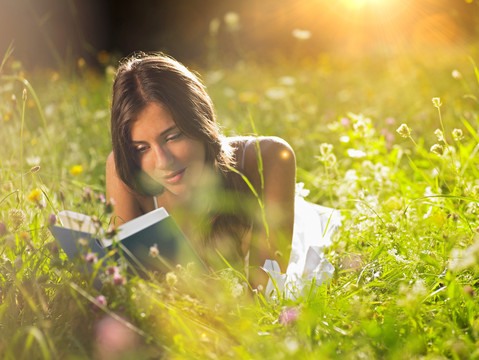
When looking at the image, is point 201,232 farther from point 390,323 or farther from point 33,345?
point 390,323

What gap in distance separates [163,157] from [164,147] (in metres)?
0.06

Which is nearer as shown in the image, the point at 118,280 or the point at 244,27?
the point at 118,280

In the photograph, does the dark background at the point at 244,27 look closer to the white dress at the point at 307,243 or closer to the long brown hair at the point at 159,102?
the white dress at the point at 307,243

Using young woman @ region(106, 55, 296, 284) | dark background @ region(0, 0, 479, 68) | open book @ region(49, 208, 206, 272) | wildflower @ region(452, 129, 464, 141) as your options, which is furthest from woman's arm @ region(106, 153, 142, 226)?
dark background @ region(0, 0, 479, 68)

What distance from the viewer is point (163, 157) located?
1765mm

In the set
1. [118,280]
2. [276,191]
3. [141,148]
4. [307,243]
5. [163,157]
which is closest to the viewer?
[118,280]

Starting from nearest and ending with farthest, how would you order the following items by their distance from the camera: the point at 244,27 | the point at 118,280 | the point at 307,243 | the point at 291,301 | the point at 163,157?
the point at 118,280
the point at 291,301
the point at 163,157
the point at 307,243
the point at 244,27

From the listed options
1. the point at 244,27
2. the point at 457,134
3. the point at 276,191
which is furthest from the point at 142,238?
the point at 244,27

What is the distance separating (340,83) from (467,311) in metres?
3.92

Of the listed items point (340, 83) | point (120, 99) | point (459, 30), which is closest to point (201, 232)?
point (120, 99)

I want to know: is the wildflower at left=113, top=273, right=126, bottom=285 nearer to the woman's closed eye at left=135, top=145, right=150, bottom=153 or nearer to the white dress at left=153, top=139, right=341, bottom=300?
the white dress at left=153, top=139, right=341, bottom=300

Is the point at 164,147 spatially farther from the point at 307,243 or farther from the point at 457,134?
the point at 457,134

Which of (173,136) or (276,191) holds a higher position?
(173,136)

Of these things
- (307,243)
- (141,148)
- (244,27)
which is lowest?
(244,27)
